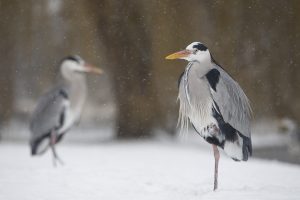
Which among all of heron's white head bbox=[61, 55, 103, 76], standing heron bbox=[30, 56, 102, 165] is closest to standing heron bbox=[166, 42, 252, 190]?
standing heron bbox=[30, 56, 102, 165]

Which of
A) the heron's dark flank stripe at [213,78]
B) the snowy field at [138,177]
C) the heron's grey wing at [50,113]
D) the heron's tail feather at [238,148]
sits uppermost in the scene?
the heron's dark flank stripe at [213,78]

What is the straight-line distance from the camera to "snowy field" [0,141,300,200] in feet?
17.3

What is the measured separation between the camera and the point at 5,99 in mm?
10539

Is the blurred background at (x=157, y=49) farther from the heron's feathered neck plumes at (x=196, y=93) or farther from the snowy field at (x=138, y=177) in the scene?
the heron's feathered neck plumes at (x=196, y=93)

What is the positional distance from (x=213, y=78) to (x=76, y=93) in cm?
294

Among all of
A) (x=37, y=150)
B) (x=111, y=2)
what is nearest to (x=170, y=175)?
(x=37, y=150)

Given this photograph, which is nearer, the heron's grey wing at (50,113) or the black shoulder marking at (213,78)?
the black shoulder marking at (213,78)

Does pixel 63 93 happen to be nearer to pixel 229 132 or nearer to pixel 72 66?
pixel 72 66

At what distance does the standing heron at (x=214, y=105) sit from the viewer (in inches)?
203

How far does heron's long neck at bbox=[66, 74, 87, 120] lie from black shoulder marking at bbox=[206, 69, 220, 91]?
2899 millimetres

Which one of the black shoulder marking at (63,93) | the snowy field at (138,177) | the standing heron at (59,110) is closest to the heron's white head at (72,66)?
the standing heron at (59,110)

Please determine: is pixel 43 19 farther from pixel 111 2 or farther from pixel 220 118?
pixel 220 118

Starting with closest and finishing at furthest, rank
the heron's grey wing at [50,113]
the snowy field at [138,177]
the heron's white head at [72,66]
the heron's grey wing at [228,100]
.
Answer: the heron's grey wing at [228,100] < the snowy field at [138,177] < the heron's grey wing at [50,113] < the heron's white head at [72,66]

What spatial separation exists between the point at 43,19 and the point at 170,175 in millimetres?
4976
